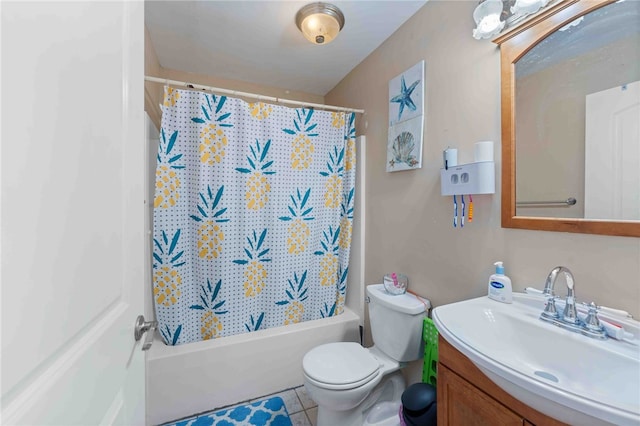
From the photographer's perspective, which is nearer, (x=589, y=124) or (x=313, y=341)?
(x=589, y=124)

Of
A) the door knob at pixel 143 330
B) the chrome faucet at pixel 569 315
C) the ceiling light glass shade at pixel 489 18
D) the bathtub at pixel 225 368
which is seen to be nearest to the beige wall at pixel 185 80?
the door knob at pixel 143 330

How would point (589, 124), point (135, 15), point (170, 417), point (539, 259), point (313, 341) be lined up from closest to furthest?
point (135, 15) < point (589, 124) < point (539, 259) < point (170, 417) < point (313, 341)

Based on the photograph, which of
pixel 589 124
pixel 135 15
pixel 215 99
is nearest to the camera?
pixel 135 15

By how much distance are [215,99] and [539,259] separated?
1.85 meters

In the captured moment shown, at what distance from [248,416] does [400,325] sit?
3.46ft

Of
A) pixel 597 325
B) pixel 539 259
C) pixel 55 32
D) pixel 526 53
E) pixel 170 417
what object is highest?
pixel 526 53

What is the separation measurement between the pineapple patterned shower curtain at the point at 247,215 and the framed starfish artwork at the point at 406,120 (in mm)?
407

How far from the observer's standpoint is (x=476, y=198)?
48.0 inches

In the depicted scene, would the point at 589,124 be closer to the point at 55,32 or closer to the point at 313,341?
the point at 55,32

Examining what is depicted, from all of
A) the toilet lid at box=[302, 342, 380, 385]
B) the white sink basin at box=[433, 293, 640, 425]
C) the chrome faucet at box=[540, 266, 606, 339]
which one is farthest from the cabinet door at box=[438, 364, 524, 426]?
the toilet lid at box=[302, 342, 380, 385]

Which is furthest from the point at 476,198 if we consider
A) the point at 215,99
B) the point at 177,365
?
the point at 177,365

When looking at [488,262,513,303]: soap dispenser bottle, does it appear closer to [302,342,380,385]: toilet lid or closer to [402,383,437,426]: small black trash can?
[402,383,437,426]: small black trash can

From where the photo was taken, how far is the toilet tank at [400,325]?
1401 mm

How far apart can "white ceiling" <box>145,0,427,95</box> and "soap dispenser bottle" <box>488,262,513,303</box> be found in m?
1.45
